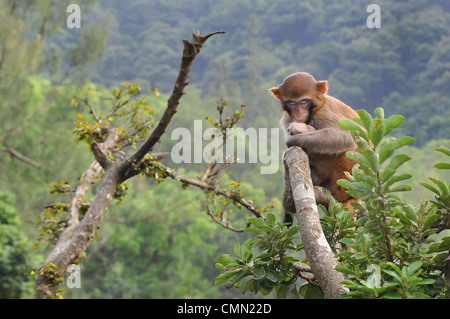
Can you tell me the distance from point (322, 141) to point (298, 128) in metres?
0.16

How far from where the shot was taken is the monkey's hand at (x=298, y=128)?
118 inches

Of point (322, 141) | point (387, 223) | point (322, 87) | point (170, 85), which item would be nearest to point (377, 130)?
point (387, 223)

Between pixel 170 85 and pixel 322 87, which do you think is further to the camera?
pixel 170 85

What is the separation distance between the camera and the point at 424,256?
1.40 meters

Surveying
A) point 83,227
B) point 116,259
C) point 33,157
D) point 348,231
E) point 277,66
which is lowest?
point 348,231

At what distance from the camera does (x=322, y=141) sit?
2943 mm

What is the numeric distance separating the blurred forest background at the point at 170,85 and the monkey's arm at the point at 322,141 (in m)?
2.39

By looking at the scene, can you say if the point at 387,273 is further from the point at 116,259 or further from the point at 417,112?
the point at 417,112

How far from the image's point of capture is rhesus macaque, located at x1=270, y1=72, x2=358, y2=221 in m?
2.95

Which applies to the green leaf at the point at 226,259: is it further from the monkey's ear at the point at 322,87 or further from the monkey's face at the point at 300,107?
the monkey's ear at the point at 322,87

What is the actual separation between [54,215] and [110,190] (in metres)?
0.78

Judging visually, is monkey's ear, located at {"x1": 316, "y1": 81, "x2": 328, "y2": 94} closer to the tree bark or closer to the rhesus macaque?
the rhesus macaque

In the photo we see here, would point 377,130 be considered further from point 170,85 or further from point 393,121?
point 170,85
